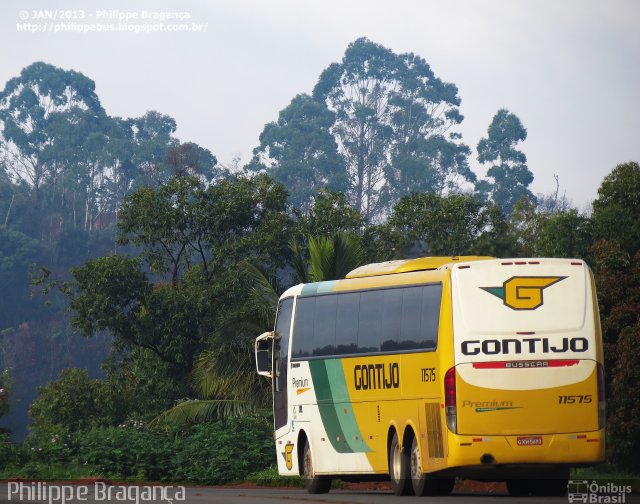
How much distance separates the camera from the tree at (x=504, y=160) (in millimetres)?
116875

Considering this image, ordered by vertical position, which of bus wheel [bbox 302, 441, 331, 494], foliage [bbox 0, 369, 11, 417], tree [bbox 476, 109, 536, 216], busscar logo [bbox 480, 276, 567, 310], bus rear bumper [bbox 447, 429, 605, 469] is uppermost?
tree [bbox 476, 109, 536, 216]

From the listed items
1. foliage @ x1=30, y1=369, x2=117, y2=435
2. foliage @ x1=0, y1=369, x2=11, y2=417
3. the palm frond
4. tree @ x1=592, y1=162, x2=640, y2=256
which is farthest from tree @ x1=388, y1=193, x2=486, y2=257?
foliage @ x1=0, y1=369, x2=11, y2=417

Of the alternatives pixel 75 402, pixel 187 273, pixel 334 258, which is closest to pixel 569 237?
pixel 187 273

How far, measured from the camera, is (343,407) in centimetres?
Result: 2145

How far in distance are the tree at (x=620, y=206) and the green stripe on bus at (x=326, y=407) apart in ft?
78.7

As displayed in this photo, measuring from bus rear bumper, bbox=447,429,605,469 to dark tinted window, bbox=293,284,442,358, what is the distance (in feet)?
4.99

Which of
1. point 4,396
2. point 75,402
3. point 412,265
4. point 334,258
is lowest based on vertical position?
point 75,402

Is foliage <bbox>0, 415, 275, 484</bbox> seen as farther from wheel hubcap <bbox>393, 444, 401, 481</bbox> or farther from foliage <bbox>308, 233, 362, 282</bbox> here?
wheel hubcap <bbox>393, 444, 401, 481</bbox>

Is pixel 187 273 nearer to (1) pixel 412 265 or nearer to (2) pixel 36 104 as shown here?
(1) pixel 412 265

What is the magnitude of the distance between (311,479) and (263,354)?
2.90 metres

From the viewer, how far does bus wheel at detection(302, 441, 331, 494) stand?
73.2 ft

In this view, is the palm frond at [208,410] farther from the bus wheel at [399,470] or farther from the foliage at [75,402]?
the bus wheel at [399,470]

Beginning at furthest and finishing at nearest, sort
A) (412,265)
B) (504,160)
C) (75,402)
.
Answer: (504,160) → (75,402) → (412,265)

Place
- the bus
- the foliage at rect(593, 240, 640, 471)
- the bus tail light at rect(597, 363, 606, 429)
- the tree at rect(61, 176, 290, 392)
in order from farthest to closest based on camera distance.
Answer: the tree at rect(61, 176, 290, 392), the foliage at rect(593, 240, 640, 471), the bus tail light at rect(597, 363, 606, 429), the bus
